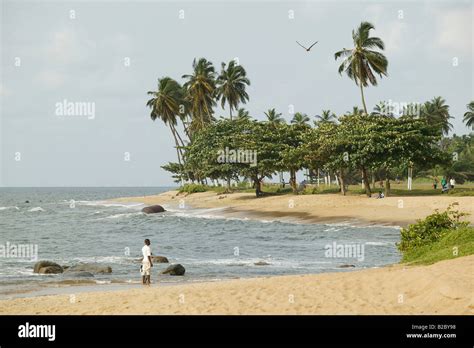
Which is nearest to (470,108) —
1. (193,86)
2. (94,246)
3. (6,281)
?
(193,86)

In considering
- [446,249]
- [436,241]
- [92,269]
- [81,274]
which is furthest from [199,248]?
[446,249]

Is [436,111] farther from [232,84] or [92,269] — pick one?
[92,269]

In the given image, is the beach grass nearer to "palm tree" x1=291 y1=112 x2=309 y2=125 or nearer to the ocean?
the ocean

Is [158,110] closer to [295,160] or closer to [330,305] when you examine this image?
[295,160]

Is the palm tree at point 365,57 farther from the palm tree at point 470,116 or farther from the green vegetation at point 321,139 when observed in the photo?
the palm tree at point 470,116

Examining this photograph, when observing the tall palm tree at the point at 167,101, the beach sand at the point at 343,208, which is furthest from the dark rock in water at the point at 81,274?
the tall palm tree at the point at 167,101

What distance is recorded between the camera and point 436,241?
71.2 feet

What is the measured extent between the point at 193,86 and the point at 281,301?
76522mm

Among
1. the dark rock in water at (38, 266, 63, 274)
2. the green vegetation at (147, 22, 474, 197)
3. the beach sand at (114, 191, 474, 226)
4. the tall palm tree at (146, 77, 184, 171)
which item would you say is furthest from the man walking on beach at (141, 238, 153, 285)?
the tall palm tree at (146, 77, 184, 171)

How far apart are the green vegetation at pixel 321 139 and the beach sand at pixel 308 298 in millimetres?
39235

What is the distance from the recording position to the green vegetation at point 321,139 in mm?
55688

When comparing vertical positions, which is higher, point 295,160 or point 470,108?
point 470,108

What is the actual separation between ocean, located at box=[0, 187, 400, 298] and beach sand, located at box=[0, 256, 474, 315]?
470 cm
